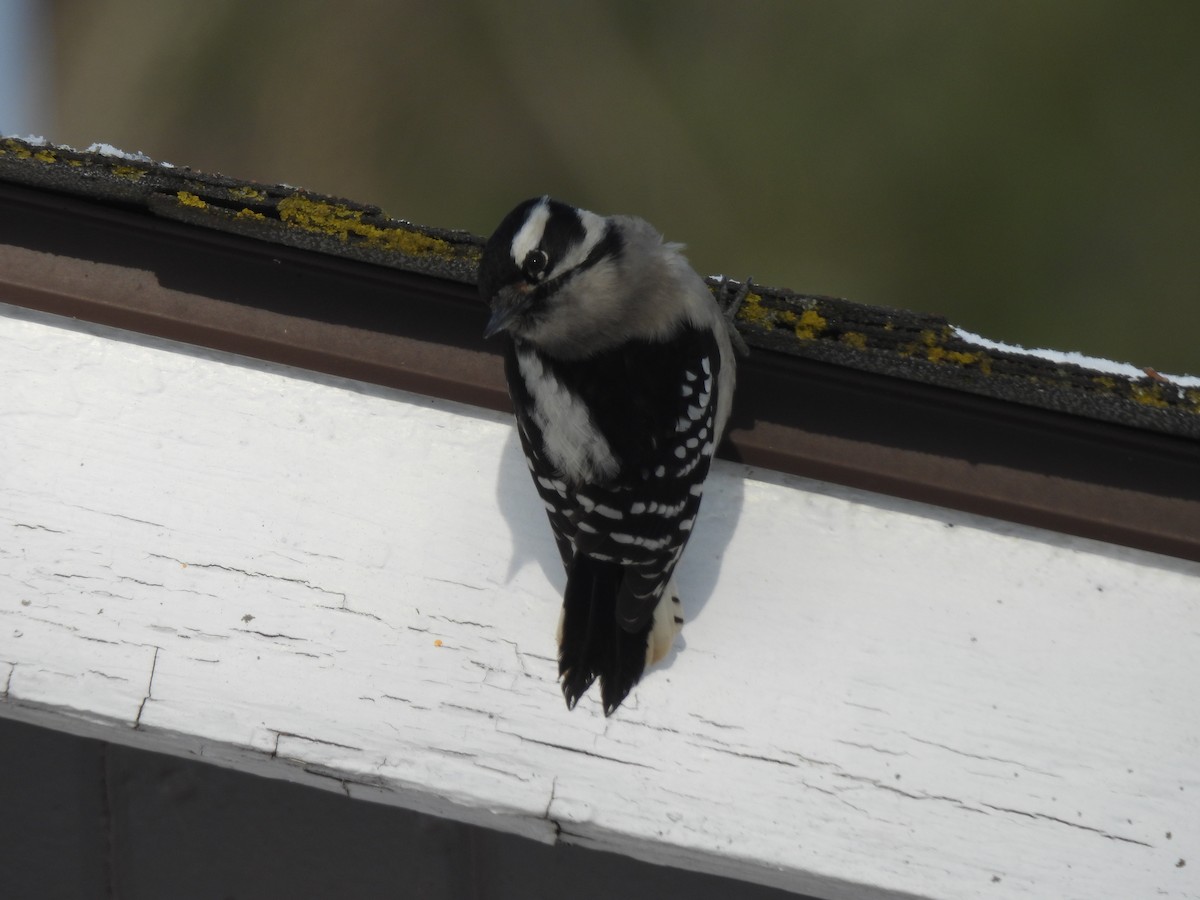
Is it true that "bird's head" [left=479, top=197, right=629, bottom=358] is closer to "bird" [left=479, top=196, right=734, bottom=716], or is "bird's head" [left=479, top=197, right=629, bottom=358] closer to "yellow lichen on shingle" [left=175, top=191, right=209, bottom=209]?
"bird" [left=479, top=196, right=734, bottom=716]

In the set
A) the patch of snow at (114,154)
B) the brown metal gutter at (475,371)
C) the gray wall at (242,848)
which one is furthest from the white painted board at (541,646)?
the patch of snow at (114,154)

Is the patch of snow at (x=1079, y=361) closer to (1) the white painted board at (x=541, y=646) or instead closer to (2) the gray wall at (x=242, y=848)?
(1) the white painted board at (x=541, y=646)

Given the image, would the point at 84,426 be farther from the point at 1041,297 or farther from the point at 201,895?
the point at 1041,297

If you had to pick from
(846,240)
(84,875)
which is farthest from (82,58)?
(84,875)

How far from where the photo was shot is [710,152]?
6.29 meters

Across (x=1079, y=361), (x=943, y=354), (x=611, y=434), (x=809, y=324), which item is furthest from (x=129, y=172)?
(x=1079, y=361)

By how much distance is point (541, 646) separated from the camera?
6.79 ft

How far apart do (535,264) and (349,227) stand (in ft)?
1.28

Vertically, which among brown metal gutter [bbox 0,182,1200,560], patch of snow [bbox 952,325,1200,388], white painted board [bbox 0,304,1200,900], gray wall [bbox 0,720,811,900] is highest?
patch of snow [bbox 952,325,1200,388]

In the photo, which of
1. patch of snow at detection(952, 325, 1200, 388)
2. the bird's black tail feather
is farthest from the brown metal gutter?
the bird's black tail feather

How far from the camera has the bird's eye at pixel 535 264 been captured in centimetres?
213

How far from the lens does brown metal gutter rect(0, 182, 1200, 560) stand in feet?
6.36

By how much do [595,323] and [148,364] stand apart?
0.99 metres

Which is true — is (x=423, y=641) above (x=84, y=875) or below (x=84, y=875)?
above
